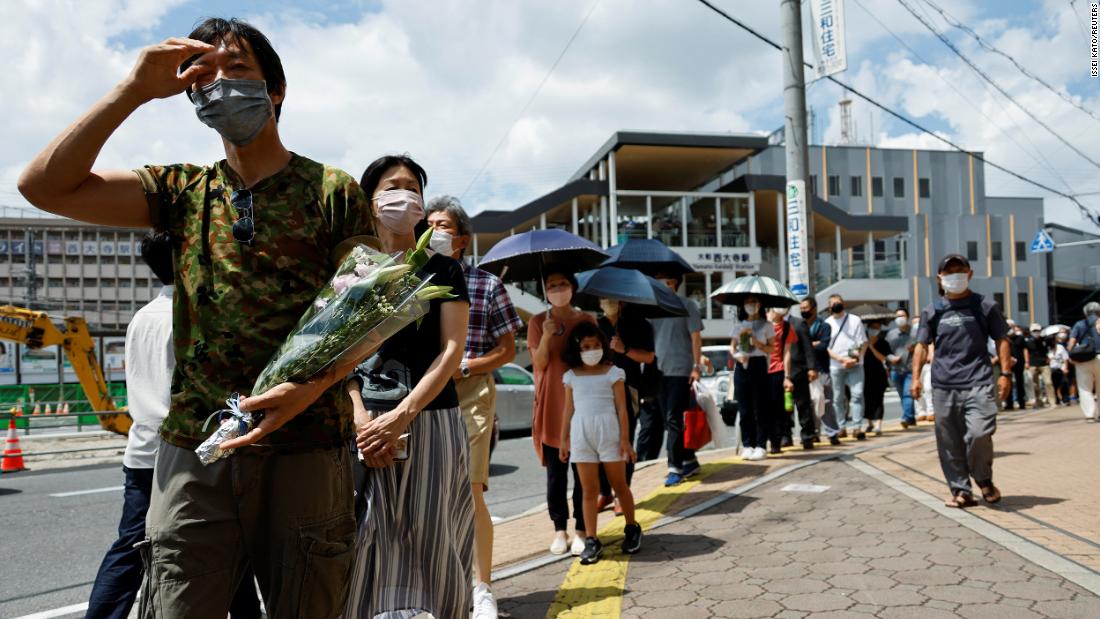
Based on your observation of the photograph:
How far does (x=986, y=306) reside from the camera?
6395 mm

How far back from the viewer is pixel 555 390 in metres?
5.36

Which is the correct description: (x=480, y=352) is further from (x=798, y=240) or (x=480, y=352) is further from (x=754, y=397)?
(x=798, y=240)

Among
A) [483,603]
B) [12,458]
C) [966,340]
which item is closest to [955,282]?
[966,340]

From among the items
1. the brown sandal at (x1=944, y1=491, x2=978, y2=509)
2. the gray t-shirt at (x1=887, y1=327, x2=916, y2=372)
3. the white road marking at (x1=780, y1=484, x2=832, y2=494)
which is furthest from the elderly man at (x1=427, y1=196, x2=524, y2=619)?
the gray t-shirt at (x1=887, y1=327, x2=916, y2=372)

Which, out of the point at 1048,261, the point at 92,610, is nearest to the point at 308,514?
the point at 92,610

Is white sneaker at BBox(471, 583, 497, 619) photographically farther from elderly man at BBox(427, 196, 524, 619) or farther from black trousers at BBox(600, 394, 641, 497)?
black trousers at BBox(600, 394, 641, 497)

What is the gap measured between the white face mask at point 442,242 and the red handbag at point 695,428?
3939mm

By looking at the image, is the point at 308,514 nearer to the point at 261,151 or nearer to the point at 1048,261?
the point at 261,151

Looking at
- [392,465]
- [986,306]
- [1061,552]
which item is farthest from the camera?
[986,306]

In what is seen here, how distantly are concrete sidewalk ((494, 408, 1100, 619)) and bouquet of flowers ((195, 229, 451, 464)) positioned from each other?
2.56m

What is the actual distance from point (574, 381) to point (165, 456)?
3.34 m

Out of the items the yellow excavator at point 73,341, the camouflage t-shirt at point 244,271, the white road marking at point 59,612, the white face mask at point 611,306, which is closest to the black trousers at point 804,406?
the white face mask at point 611,306

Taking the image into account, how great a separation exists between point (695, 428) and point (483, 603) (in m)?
3.86

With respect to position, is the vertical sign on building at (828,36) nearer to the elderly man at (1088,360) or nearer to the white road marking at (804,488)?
the elderly man at (1088,360)
